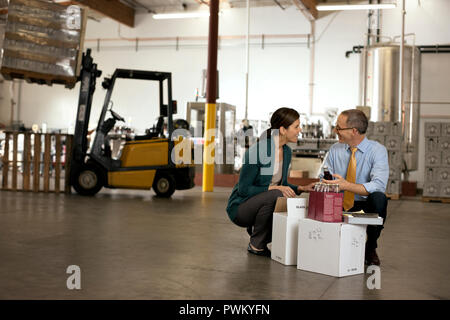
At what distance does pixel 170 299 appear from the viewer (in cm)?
256

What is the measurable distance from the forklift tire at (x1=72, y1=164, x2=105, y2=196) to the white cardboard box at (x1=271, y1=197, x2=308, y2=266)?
551cm

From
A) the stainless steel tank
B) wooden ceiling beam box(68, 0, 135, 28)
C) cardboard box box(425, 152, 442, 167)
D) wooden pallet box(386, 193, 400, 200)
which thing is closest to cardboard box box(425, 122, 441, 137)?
cardboard box box(425, 152, 442, 167)

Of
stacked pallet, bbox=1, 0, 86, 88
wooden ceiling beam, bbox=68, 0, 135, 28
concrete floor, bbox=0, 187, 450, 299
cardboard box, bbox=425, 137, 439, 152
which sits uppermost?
wooden ceiling beam, bbox=68, 0, 135, 28

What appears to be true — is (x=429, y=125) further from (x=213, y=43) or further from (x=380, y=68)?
(x=213, y=43)

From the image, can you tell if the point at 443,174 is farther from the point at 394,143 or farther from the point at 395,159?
the point at 394,143

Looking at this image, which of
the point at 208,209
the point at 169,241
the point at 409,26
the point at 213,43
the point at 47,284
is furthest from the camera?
the point at 409,26

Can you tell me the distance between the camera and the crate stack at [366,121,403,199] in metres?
10.6

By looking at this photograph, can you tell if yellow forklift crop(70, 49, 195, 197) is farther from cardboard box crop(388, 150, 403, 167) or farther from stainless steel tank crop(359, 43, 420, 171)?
stainless steel tank crop(359, 43, 420, 171)

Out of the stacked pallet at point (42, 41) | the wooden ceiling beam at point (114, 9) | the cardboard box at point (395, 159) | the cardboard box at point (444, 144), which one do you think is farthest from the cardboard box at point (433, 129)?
the wooden ceiling beam at point (114, 9)

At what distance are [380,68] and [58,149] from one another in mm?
8176

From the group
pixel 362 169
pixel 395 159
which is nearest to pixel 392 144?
pixel 395 159

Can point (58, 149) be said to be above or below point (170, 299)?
above

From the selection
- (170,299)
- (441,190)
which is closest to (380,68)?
(441,190)

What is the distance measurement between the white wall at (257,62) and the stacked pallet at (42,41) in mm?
8665
